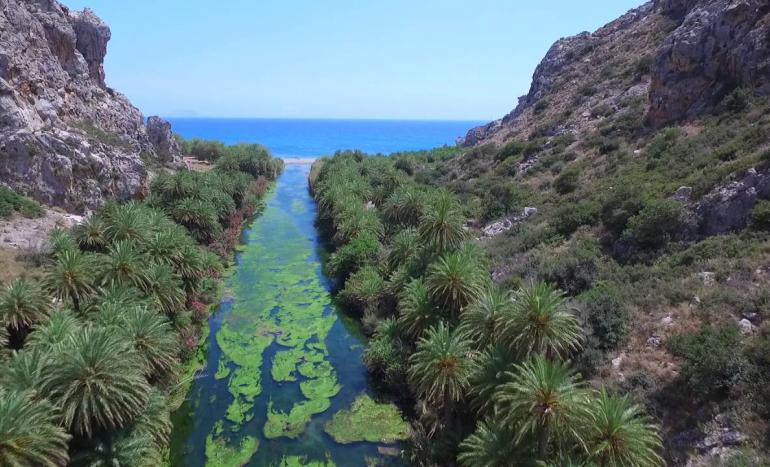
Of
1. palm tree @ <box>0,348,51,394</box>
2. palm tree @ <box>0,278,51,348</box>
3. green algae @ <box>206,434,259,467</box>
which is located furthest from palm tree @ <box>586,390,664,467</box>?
palm tree @ <box>0,278,51,348</box>

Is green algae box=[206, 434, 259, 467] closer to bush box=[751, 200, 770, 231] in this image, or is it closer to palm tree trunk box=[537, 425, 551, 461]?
palm tree trunk box=[537, 425, 551, 461]

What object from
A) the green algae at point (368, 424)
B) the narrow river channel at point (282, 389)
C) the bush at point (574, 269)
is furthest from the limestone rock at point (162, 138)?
the bush at point (574, 269)

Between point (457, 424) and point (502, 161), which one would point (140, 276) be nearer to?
point (457, 424)

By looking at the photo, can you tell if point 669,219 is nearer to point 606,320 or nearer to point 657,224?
point 657,224

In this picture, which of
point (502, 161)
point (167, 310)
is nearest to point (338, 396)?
point (167, 310)

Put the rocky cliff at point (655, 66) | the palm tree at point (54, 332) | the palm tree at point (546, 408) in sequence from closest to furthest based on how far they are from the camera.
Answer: the palm tree at point (546, 408) → the palm tree at point (54, 332) → the rocky cliff at point (655, 66)

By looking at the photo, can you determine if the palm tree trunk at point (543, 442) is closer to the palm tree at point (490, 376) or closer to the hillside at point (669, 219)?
the palm tree at point (490, 376)
